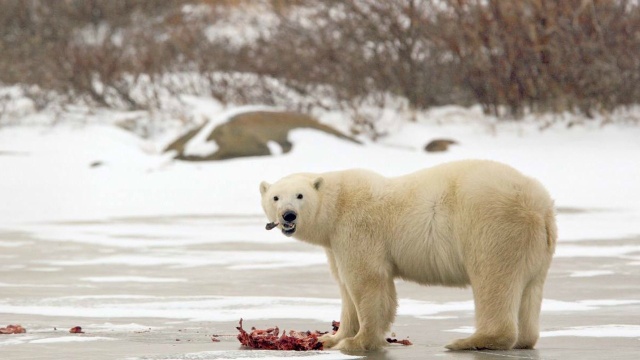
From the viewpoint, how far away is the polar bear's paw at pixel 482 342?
18.1 ft

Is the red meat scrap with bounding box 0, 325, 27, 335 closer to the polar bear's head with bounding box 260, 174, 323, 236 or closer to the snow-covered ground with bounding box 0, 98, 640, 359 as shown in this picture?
the snow-covered ground with bounding box 0, 98, 640, 359

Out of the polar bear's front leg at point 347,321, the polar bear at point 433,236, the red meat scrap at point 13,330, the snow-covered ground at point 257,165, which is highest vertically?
the snow-covered ground at point 257,165

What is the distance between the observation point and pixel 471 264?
5617 millimetres

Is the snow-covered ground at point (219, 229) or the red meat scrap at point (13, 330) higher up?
the snow-covered ground at point (219, 229)

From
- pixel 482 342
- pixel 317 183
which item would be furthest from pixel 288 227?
pixel 482 342

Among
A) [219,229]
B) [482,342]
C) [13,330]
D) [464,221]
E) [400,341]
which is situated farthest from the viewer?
[219,229]

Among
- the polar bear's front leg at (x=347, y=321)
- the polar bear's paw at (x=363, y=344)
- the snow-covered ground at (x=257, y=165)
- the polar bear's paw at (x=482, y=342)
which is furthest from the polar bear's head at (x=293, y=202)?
the snow-covered ground at (x=257, y=165)

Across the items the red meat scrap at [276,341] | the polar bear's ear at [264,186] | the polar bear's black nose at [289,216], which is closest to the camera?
the red meat scrap at [276,341]

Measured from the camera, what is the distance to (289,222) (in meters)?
5.79

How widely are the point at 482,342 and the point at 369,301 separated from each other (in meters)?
0.56

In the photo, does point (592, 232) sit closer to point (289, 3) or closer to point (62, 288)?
point (62, 288)

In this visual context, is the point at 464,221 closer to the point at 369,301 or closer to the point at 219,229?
the point at 369,301

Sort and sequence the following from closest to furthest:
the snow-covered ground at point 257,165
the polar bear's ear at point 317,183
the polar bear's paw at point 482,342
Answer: the polar bear's paw at point 482,342 → the polar bear's ear at point 317,183 → the snow-covered ground at point 257,165

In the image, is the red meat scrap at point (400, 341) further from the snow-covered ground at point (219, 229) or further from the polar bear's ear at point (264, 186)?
the polar bear's ear at point (264, 186)
